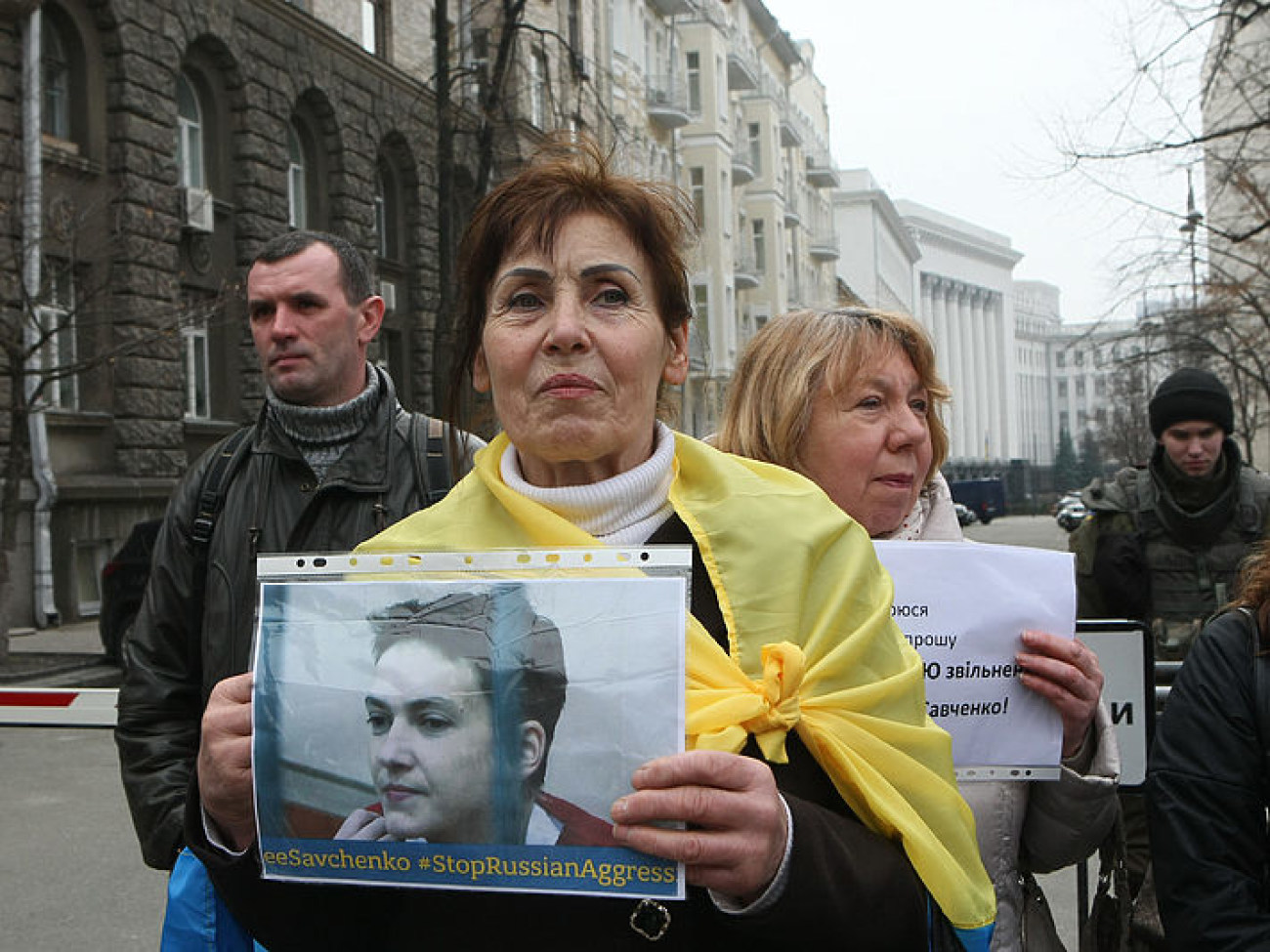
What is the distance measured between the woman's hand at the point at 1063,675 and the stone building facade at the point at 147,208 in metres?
12.5

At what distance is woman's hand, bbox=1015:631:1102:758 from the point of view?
254cm

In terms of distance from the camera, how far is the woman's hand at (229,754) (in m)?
1.72

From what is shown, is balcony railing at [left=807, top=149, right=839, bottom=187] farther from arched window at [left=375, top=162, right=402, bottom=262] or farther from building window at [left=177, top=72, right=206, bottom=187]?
building window at [left=177, top=72, right=206, bottom=187]

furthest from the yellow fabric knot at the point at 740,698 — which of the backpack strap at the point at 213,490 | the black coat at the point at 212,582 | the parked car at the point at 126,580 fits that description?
the parked car at the point at 126,580

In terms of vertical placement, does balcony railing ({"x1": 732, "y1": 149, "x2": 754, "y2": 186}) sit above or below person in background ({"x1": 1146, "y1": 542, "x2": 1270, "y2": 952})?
above

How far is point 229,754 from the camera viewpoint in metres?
1.72

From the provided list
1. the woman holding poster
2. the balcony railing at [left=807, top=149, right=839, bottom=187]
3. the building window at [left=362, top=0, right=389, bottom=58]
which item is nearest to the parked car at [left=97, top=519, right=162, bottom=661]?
the woman holding poster

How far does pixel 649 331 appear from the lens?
2.05m

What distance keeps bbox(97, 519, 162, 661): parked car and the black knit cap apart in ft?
31.6

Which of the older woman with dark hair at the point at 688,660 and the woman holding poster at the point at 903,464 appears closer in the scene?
the older woman with dark hair at the point at 688,660

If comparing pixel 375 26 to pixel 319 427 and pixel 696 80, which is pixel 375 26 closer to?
pixel 319 427

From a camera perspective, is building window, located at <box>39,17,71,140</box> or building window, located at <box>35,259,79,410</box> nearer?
building window, located at <box>35,259,79,410</box>

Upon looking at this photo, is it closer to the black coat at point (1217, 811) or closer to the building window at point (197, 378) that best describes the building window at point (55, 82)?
the building window at point (197, 378)

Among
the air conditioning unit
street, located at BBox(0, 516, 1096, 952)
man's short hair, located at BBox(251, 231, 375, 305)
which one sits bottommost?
street, located at BBox(0, 516, 1096, 952)
